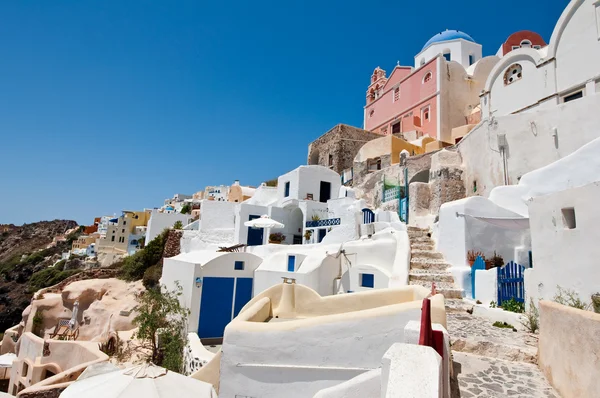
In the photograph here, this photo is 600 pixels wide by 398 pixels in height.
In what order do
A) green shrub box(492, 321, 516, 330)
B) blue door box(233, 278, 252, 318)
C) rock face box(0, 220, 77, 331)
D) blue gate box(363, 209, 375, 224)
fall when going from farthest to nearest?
rock face box(0, 220, 77, 331)
blue gate box(363, 209, 375, 224)
blue door box(233, 278, 252, 318)
green shrub box(492, 321, 516, 330)

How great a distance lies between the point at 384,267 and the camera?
12.5 m

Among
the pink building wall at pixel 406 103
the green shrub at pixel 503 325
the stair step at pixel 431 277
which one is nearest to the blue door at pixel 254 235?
the stair step at pixel 431 277

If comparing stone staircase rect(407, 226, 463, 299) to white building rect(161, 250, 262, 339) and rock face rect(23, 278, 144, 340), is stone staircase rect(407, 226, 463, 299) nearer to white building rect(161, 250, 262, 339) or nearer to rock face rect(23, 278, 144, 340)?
Result: white building rect(161, 250, 262, 339)

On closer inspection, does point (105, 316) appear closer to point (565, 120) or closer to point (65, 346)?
point (65, 346)

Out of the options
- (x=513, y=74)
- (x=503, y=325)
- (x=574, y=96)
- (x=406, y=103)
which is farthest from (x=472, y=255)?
(x=406, y=103)

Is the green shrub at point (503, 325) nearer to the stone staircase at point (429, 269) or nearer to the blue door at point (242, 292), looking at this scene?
the stone staircase at point (429, 269)

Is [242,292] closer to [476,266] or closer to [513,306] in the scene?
[476,266]

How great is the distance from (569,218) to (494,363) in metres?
3.33

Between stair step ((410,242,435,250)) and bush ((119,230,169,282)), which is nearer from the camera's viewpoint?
stair step ((410,242,435,250))

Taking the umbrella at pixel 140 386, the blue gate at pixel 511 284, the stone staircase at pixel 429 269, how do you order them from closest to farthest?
1. the umbrella at pixel 140 386
2. the blue gate at pixel 511 284
3. the stone staircase at pixel 429 269

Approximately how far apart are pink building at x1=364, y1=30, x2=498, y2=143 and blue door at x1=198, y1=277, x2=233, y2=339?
20436 millimetres

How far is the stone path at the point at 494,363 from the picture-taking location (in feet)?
15.0

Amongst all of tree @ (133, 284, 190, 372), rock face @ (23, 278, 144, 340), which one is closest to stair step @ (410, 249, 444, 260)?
tree @ (133, 284, 190, 372)

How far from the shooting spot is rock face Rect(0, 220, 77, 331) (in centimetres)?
3822
